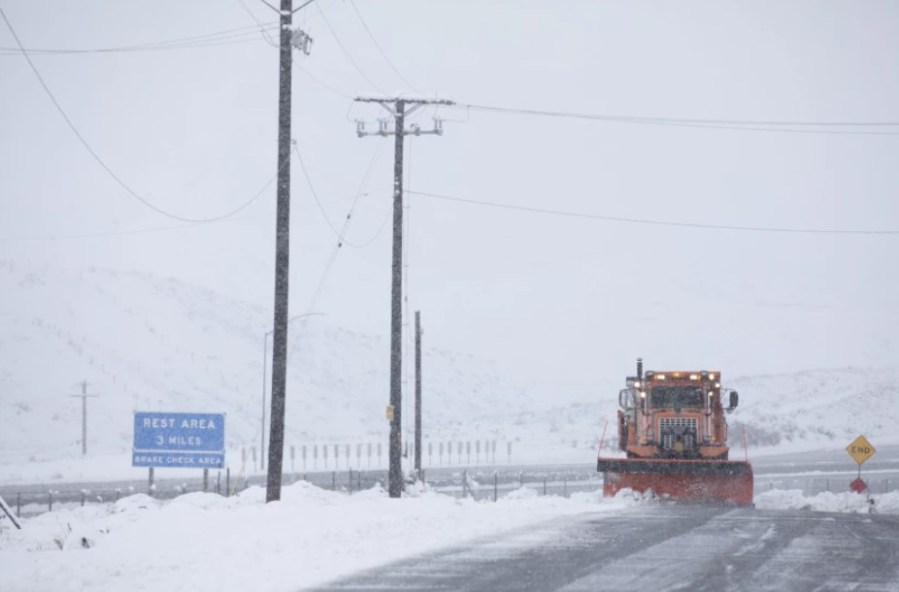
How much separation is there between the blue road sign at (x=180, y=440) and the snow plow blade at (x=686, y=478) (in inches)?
355

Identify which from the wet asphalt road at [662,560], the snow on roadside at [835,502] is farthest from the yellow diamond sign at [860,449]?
the wet asphalt road at [662,560]

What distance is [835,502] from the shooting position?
1139 inches

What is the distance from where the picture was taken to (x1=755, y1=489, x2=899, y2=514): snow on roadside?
28.1 m

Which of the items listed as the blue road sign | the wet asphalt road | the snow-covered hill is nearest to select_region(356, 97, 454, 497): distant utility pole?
the blue road sign

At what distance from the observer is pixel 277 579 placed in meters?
13.6

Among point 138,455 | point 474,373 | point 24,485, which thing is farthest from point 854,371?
point 138,455

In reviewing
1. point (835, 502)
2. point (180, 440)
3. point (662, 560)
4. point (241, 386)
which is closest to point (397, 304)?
point (180, 440)

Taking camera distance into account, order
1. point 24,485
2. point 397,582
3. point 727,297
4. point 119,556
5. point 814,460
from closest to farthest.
Result: point 397,582, point 119,556, point 24,485, point 814,460, point 727,297

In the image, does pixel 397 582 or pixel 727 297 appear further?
pixel 727 297

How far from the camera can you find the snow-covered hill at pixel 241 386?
75.6 m

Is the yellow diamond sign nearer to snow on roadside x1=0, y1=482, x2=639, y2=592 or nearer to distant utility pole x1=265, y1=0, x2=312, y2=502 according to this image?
snow on roadside x1=0, y1=482, x2=639, y2=592

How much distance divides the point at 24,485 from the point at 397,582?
40503 mm

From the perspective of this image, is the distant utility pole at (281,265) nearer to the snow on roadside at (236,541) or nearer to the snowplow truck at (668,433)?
the snow on roadside at (236,541)

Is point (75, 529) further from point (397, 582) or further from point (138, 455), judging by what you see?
point (138, 455)
